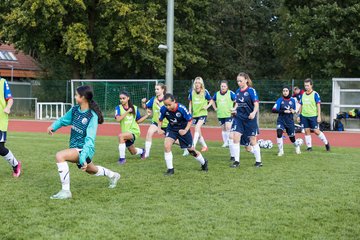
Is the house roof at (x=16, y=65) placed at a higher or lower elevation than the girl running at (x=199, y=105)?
higher

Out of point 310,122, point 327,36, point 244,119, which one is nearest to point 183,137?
point 244,119

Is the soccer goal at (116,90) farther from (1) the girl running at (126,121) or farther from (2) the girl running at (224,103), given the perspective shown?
(1) the girl running at (126,121)

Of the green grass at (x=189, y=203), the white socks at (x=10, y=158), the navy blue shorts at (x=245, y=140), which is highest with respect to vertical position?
the navy blue shorts at (x=245, y=140)

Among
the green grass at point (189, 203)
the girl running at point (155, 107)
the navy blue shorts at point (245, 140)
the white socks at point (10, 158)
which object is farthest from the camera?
the girl running at point (155, 107)

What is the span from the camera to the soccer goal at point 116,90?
2841 centimetres

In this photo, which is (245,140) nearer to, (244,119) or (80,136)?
(244,119)

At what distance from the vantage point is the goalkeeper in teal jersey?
280 inches

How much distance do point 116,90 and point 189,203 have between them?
22744mm

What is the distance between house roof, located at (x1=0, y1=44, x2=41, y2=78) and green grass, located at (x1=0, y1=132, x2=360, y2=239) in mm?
41991

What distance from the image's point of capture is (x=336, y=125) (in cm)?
2359

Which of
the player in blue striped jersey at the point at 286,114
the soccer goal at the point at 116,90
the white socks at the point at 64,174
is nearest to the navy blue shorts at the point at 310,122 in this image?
the player in blue striped jersey at the point at 286,114

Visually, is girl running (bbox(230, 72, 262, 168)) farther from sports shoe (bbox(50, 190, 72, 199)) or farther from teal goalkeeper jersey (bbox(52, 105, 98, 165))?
A: sports shoe (bbox(50, 190, 72, 199))

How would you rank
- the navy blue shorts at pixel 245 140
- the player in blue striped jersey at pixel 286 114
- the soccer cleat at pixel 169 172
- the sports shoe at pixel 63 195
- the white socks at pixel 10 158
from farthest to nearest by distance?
1. the player in blue striped jersey at pixel 286 114
2. the navy blue shorts at pixel 245 140
3. the soccer cleat at pixel 169 172
4. the white socks at pixel 10 158
5. the sports shoe at pixel 63 195

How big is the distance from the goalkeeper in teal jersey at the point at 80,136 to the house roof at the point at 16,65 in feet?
145
